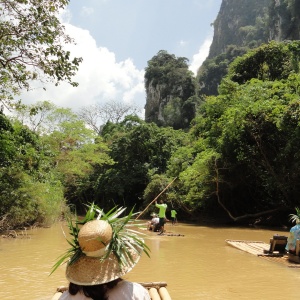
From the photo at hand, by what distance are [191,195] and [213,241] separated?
6933mm

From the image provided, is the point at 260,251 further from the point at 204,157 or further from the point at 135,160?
the point at 135,160

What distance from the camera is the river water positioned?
17.6 feet

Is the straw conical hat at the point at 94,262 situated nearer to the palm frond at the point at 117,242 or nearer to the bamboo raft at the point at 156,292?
the palm frond at the point at 117,242

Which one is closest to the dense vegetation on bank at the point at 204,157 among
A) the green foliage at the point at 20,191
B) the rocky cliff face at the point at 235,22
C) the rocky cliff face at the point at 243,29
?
the green foliage at the point at 20,191

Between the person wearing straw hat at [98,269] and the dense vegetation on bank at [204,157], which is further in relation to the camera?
the dense vegetation on bank at [204,157]

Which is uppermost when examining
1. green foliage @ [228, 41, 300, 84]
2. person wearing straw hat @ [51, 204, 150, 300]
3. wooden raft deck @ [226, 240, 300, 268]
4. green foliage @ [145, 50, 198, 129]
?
green foliage @ [145, 50, 198, 129]

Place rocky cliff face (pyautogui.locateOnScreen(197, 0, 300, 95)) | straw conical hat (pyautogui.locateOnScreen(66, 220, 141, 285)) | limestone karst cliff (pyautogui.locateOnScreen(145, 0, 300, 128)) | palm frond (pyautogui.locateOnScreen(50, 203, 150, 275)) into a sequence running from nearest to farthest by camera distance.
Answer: straw conical hat (pyautogui.locateOnScreen(66, 220, 141, 285))
palm frond (pyautogui.locateOnScreen(50, 203, 150, 275))
rocky cliff face (pyautogui.locateOnScreen(197, 0, 300, 95))
limestone karst cliff (pyautogui.locateOnScreen(145, 0, 300, 128))

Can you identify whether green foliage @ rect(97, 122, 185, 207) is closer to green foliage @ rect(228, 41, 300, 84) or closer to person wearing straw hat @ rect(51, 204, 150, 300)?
green foliage @ rect(228, 41, 300, 84)

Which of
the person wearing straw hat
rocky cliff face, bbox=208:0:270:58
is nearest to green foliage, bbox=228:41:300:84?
the person wearing straw hat

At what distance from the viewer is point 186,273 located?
677cm

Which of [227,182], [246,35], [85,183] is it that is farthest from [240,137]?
[246,35]

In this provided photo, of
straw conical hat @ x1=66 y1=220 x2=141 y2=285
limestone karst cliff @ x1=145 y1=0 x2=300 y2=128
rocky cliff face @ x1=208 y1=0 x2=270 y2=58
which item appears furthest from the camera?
rocky cliff face @ x1=208 y1=0 x2=270 y2=58

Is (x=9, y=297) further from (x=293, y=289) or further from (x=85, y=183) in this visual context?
(x=85, y=183)

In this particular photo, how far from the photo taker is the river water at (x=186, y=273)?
5.37 meters
